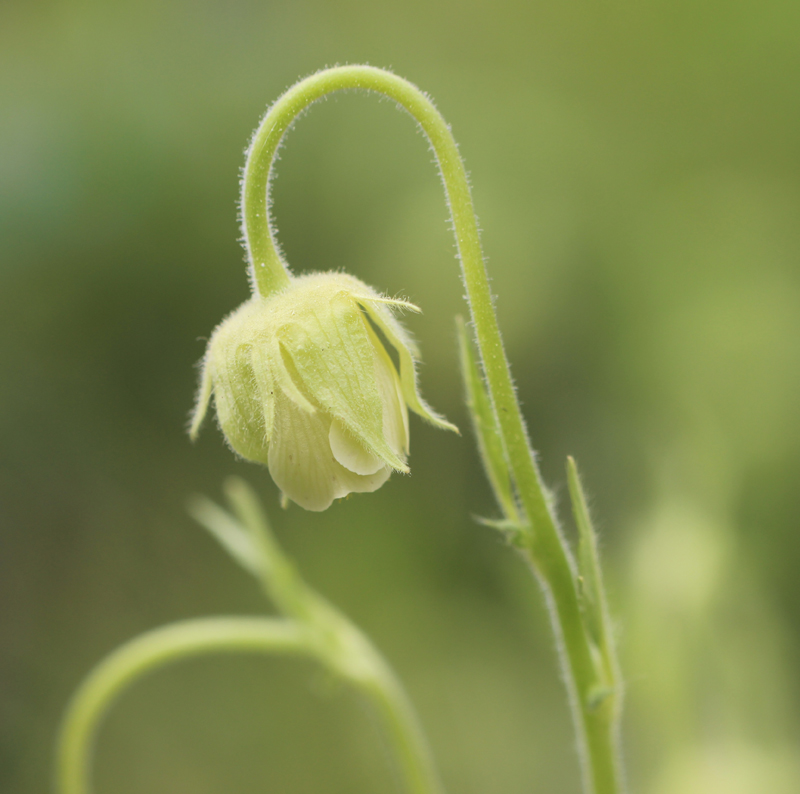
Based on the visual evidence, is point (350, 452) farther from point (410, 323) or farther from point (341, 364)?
point (410, 323)

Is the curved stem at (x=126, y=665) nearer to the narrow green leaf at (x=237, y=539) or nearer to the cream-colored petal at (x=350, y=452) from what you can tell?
the narrow green leaf at (x=237, y=539)

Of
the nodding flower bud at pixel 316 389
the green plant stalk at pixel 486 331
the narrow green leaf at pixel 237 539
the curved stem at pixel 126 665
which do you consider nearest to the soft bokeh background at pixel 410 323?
the narrow green leaf at pixel 237 539

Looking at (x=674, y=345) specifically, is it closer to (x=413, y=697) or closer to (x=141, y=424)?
(x=413, y=697)

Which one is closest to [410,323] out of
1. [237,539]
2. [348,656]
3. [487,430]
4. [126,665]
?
[237,539]

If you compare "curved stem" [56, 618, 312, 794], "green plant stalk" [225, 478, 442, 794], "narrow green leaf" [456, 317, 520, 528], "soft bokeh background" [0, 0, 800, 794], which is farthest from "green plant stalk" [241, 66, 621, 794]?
"soft bokeh background" [0, 0, 800, 794]

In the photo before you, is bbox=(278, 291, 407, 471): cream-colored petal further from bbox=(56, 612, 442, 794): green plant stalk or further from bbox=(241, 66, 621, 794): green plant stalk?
bbox=(56, 612, 442, 794): green plant stalk

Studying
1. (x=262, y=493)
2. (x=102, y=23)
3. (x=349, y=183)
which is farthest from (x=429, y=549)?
(x=102, y=23)

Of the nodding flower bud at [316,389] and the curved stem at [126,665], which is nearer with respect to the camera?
the nodding flower bud at [316,389]
